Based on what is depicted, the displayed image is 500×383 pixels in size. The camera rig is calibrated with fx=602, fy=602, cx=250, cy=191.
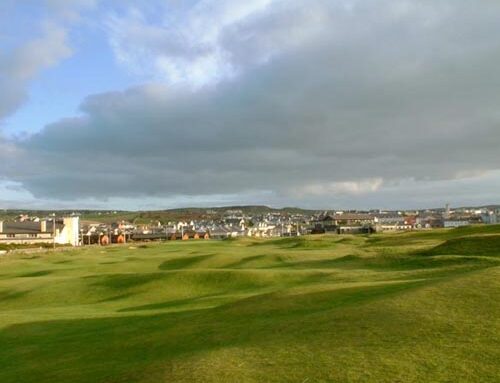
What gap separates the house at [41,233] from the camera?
470ft

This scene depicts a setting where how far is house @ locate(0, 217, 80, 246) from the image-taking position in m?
143

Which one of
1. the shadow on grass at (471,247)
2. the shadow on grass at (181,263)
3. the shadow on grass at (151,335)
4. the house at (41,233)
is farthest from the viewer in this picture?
the house at (41,233)

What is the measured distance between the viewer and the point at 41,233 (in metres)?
149

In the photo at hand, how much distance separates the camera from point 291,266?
43.9 m

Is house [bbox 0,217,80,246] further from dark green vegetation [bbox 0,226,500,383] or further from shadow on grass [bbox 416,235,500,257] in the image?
dark green vegetation [bbox 0,226,500,383]

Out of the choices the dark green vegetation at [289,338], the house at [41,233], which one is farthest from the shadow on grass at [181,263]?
the house at [41,233]

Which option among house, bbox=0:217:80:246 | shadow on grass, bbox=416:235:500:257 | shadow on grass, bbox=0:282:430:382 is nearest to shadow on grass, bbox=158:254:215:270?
shadow on grass, bbox=416:235:500:257

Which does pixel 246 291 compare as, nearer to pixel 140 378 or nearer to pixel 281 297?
pixel 281 297

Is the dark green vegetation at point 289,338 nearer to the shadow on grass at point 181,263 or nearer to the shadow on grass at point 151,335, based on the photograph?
the shadow on grass at point 151,335

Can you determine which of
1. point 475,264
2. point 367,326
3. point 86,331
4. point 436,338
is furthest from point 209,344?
point 475,264

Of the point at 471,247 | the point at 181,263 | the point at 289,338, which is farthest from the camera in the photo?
the point at 181,263

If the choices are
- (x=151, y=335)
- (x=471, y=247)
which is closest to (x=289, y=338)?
(x=151, y=335)

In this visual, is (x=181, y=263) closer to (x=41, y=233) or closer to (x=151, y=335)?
(x=151, y=335)

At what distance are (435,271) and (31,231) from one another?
136 meters
